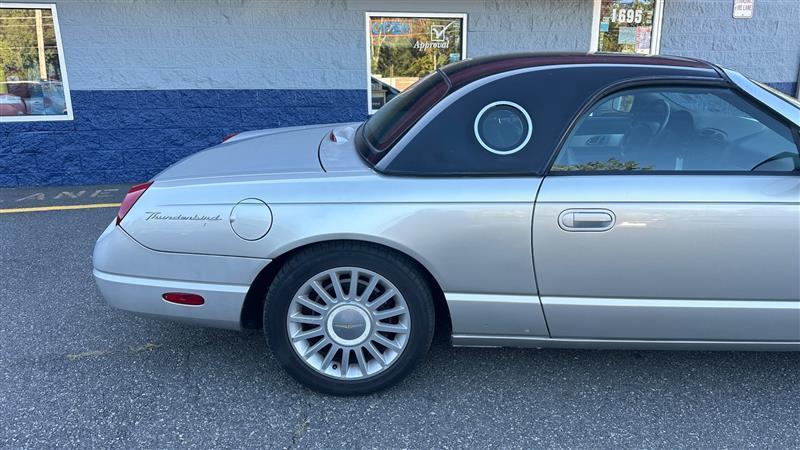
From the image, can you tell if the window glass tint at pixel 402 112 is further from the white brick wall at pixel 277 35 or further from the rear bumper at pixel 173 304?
the white brick wall at pixel 277 35

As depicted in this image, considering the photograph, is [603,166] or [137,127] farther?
[137,127]

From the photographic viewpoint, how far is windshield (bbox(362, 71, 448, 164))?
2803 millimetres

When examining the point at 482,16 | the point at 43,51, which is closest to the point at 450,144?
the point at 482,16

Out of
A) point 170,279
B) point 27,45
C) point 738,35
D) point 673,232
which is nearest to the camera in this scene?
point 673,232

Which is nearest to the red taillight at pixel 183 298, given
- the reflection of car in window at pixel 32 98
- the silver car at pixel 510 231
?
the silver car at pixel 510 231

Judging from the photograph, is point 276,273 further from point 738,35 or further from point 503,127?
point 738,35

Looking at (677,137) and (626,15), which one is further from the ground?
(626,15)

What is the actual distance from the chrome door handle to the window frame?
18 cm

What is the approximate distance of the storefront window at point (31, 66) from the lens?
6.55 metres

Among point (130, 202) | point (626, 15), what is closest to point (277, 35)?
point (626, 15)

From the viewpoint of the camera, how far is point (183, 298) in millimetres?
2760

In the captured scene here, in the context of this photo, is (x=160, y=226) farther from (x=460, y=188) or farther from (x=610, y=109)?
(x=610, y=109)

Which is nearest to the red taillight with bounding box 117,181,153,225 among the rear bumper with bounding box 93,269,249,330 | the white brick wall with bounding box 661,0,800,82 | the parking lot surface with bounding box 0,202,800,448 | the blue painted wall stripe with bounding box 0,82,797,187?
the rear bumper with bounding box 93,269,249,330

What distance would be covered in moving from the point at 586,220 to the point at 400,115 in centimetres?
109
